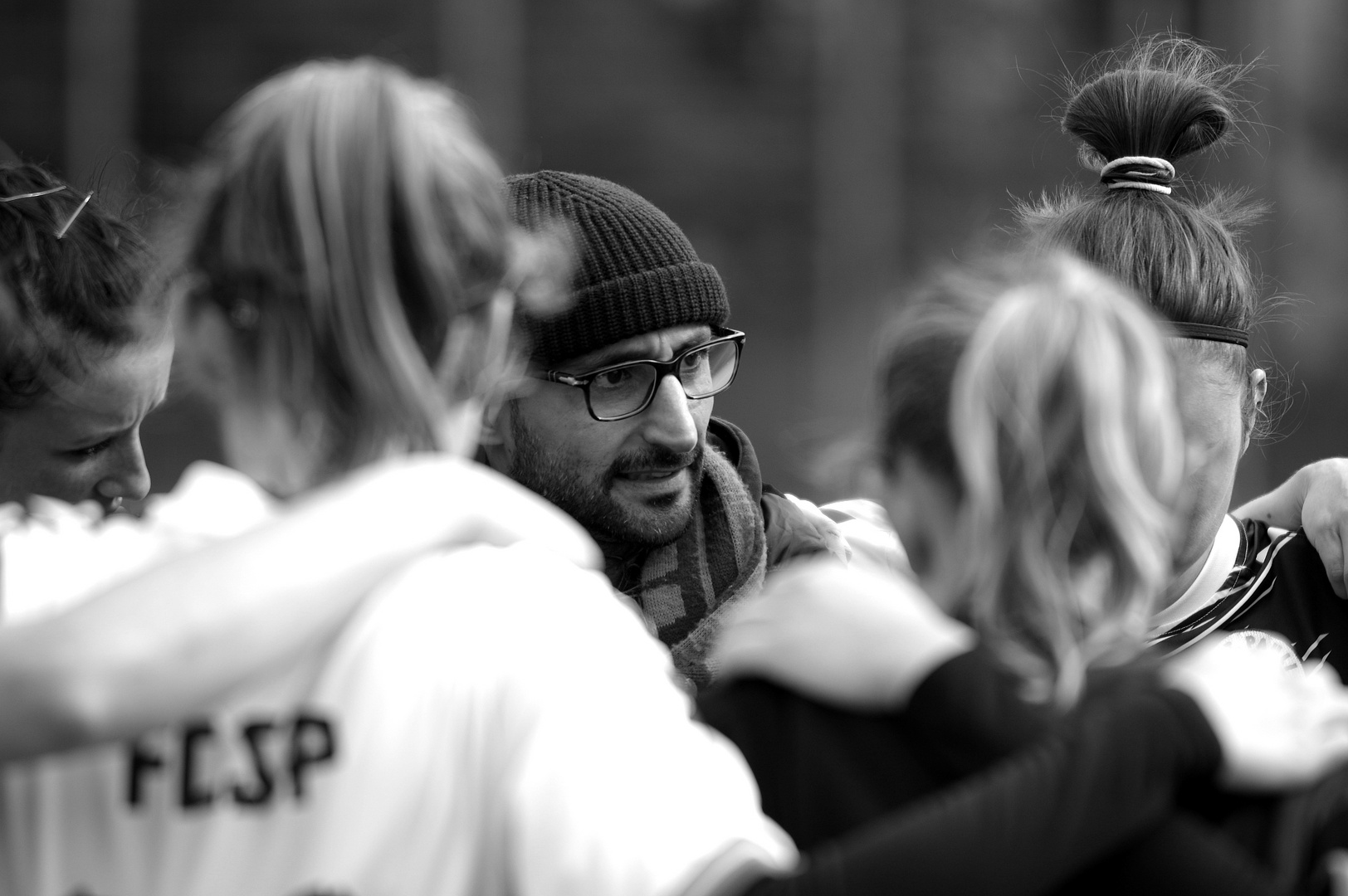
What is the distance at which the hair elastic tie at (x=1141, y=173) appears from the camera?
101 inches

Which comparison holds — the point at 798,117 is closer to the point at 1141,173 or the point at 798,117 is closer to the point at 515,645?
the point at 1141,173

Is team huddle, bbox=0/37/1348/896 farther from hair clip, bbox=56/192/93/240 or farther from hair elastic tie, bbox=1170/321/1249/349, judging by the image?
hair elastic tie, bbox=1170/321/1249/349

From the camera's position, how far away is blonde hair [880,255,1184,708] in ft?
4.30

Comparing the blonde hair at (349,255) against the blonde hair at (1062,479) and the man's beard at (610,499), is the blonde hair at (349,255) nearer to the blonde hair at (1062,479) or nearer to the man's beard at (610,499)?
the blonde hair at (1062,479)

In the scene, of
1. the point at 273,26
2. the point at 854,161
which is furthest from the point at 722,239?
the point at 273,26

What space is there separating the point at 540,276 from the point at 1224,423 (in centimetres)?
129

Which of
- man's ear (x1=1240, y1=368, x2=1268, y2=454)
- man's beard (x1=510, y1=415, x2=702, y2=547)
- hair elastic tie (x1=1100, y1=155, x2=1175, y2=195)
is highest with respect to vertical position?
hair elastic tie (x1=1100, y1=155, x2=1175, y2=195)

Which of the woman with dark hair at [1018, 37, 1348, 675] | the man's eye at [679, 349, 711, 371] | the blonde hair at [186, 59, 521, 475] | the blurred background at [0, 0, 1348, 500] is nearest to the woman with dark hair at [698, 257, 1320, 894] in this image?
the blonde hair at [186, 59, 521, 475]

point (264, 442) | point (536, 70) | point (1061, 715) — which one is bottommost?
point (536, 70)

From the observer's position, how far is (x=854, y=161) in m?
10.3

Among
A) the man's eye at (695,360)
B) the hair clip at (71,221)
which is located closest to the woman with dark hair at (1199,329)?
the man's eye at (695,360)

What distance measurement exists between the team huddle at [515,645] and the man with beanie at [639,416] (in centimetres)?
113

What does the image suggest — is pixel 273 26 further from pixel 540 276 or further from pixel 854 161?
pixel 540 276

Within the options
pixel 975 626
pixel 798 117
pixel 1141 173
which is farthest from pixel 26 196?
pixel 798 117
